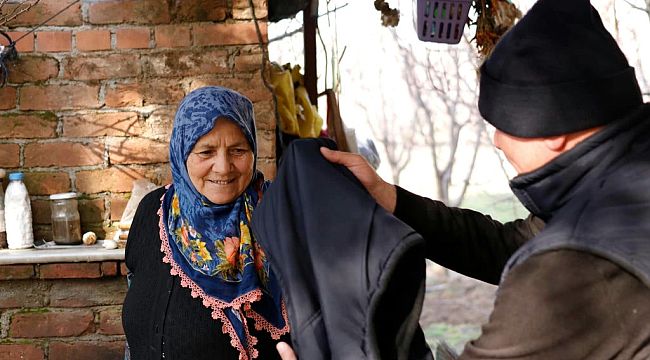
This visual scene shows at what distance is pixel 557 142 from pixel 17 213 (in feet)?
Answer: 8.61

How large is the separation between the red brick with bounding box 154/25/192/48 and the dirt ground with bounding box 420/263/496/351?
19.8ft

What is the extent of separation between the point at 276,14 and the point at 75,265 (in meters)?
1.47

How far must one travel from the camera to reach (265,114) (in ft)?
10.9

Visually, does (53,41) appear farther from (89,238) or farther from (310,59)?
(310,59)

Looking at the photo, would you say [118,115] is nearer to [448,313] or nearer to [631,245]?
[631,245]

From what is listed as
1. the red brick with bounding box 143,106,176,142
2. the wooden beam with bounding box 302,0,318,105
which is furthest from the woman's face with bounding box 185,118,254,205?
the wooden beam with bounding box 302,0,318,105

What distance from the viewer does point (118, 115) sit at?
3.34 m

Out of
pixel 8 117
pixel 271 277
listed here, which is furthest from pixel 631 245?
pixel 8 117

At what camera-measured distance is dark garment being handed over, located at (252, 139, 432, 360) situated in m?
1.40

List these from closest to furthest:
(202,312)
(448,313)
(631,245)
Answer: (631,245)
(202,312)
(448,313)

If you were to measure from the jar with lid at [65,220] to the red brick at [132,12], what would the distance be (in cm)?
78

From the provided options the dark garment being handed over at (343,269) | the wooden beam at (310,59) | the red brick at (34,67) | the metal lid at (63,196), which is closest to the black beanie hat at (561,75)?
the dark garment being handed over at (343,269)

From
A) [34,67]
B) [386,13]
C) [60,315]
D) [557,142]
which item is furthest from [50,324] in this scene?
[557,142]

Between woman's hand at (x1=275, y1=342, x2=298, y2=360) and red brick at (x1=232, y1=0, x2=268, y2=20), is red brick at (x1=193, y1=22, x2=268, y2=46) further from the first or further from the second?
woman's hand at (x1=275, y1=342, x2=298, y2=360)
